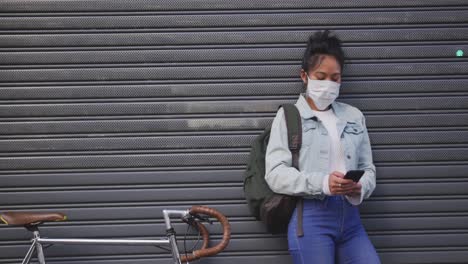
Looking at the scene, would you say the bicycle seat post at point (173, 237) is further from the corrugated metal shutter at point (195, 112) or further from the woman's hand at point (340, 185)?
the woman's hand at point (340, 185)

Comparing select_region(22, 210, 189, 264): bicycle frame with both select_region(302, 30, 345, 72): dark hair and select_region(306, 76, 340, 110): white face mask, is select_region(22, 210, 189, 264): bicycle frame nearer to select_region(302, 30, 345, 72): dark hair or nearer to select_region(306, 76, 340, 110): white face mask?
select_region(306, 76, 340, 110): white face mask

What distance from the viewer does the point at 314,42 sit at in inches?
148

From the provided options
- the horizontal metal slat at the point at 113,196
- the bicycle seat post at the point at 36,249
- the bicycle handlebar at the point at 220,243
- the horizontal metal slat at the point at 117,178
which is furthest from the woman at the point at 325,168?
the bicycle seat post at the point at 36,249

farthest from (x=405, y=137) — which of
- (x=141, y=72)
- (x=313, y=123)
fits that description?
(x=141, y=72)

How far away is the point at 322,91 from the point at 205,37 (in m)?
1.15

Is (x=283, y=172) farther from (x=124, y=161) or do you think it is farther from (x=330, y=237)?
(x=124, y=161)

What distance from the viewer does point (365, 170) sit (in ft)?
11.8

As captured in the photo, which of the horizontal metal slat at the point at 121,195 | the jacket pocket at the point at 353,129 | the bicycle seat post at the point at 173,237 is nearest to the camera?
the bicycle seat post at the point at 173,237

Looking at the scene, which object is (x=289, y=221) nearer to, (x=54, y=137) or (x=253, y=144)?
(x=253, y=144)

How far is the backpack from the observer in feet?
11.6

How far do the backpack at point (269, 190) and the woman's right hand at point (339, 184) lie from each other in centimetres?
35

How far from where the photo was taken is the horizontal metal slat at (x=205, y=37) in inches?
165

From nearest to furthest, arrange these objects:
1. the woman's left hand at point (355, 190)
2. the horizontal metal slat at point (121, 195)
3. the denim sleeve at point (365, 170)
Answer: the woman's left hand at point (355, 190) < the denim sleeve at point (365, 170) < the horizontal metal slat at point (121, 195)

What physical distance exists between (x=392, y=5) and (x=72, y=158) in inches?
112
